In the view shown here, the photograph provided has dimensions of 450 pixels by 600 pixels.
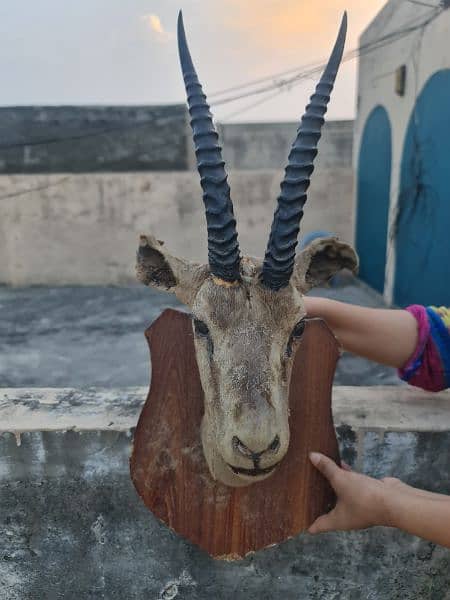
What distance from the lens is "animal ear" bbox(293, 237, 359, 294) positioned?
6.10ft

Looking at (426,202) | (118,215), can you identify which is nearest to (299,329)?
(426,202)

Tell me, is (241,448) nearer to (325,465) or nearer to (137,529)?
(325,465)

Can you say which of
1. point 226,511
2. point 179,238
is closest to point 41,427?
point 226,511

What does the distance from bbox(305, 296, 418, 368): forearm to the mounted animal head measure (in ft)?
1.99

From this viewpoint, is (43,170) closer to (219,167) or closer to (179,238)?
(179,238)

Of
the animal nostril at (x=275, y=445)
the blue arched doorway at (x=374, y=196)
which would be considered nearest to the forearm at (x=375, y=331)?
the animal nostril at (x=275, y=445)

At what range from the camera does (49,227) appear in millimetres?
10898

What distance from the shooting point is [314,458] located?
1721 millimetres

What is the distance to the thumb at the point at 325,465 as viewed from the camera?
1.70m

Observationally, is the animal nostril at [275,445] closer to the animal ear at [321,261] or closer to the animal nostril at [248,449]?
the animal nostril at [248,449]

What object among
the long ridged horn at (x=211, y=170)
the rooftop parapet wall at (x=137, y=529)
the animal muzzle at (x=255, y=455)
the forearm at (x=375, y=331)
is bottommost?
the rooftop parapet wall at (x=137, y=529)

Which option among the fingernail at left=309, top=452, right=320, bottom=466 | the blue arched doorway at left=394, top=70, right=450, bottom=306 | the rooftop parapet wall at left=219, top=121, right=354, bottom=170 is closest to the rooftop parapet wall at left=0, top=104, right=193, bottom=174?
the rooftop parapet wall at left=219, top=121, right=354, bottom=170

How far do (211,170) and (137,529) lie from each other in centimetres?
157

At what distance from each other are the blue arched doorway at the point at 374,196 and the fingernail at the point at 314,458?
8.04m
